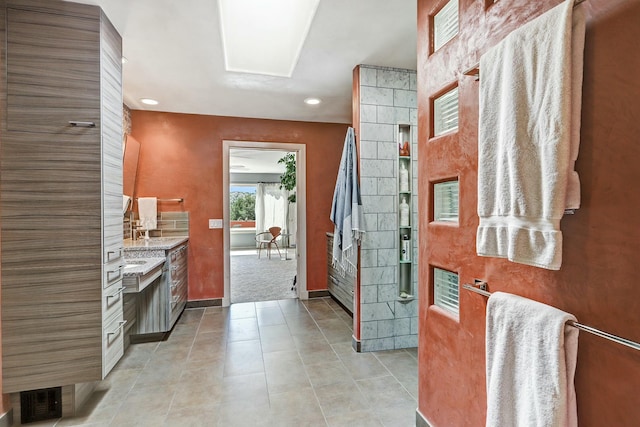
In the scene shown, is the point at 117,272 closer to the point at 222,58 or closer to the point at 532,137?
the point at 222,58

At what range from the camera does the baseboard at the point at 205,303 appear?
3.96 metres

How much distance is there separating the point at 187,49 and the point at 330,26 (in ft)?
3.73

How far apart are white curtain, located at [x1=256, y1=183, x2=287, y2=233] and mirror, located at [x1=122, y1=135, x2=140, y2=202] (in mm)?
6232

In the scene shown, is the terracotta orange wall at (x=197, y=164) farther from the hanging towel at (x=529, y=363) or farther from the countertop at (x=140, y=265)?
the hanging towel at (x=529, y=363)

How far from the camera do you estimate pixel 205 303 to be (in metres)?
4.01

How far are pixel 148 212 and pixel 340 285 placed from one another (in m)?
2.55

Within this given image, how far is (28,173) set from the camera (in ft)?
5.71

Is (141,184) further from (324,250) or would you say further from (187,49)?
(324,250)

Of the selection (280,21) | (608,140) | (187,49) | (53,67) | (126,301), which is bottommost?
(126,301)

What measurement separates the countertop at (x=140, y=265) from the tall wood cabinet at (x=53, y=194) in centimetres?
44

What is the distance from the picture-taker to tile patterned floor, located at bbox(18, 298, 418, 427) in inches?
73.8

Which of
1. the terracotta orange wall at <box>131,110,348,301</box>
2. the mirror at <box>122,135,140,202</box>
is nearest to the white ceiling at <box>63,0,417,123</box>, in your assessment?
the terracotta orange wall at <box>131,110,348,301</box>

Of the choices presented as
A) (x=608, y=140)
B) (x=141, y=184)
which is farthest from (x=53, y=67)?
(x=608, y=140)

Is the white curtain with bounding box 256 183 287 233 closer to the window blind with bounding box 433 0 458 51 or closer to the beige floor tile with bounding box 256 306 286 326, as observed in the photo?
the beige floor tile with bounding box 256 306 286 326
